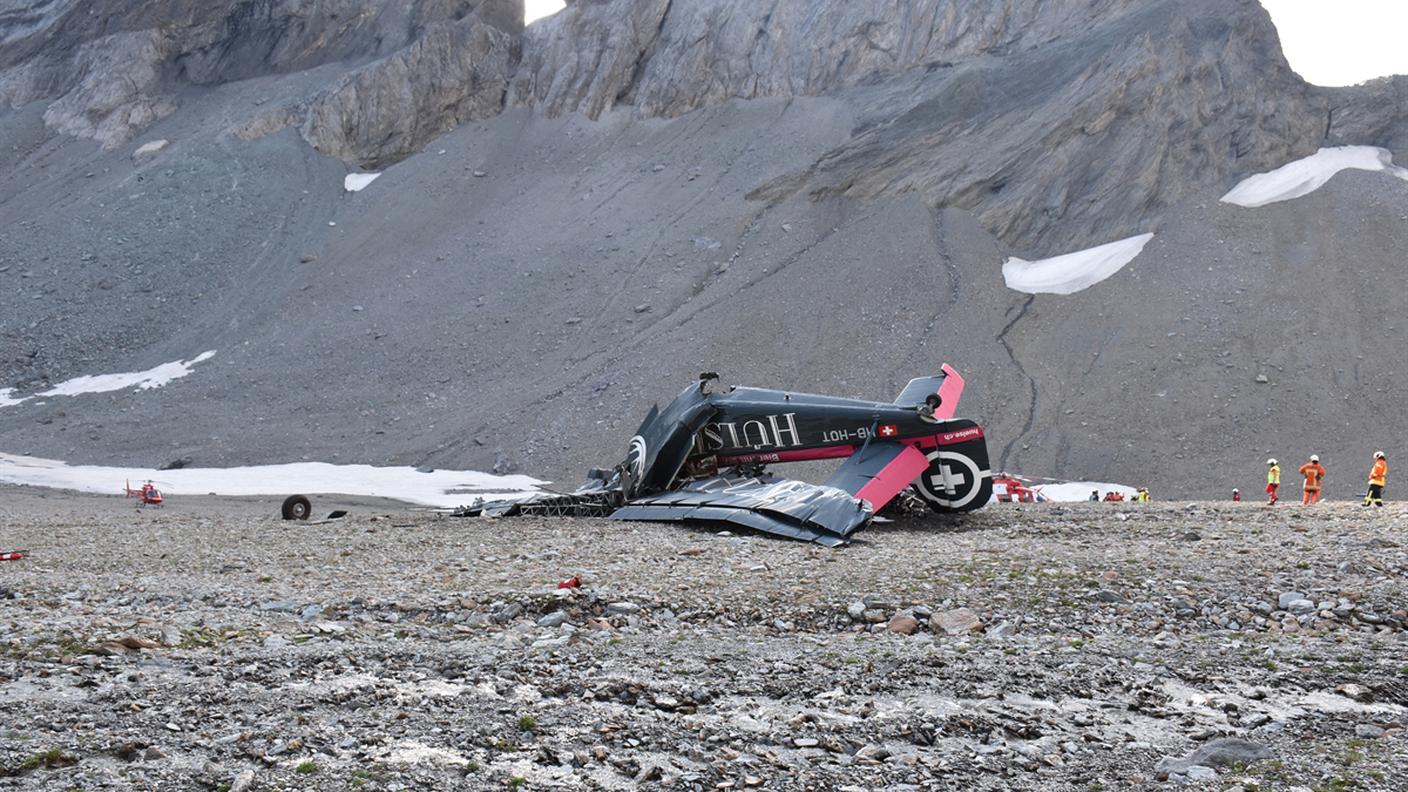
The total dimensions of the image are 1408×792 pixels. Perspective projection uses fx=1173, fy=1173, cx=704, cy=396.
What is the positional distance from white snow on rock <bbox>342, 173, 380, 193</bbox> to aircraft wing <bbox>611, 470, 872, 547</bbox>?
61258mm

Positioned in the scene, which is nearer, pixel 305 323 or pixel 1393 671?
pixel 1393 671

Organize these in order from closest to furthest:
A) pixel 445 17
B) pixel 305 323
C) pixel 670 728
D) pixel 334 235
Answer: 1. pixel 670 728
2. pixel 305 323
3. pixel 334 235
4. pixel 445 17

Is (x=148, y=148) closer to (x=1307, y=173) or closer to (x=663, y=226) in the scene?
(x=663, y=226)

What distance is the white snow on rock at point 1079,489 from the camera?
140 ft

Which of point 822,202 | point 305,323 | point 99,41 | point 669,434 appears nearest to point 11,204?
point 99,41

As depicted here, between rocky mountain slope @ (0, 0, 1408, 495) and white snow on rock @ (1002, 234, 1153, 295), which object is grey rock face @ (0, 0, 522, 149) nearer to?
rocky mountain slope @ (0, 0, 1408, 495)

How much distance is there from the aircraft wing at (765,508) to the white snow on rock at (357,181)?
201 feet

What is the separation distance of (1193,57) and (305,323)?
51552 mm

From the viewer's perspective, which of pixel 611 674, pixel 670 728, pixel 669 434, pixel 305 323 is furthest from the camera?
pixel 305 323

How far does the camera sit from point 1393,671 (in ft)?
29.9

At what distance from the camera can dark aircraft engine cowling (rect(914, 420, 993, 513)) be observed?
21.8 m

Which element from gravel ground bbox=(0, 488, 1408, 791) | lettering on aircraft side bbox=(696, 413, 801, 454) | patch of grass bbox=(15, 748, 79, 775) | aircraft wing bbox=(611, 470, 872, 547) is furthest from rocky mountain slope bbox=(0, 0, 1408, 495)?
patch of grass bbox=(15, 748, 79, 775)

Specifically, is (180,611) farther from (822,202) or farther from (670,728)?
(822,202)

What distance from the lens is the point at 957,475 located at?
860 inches
